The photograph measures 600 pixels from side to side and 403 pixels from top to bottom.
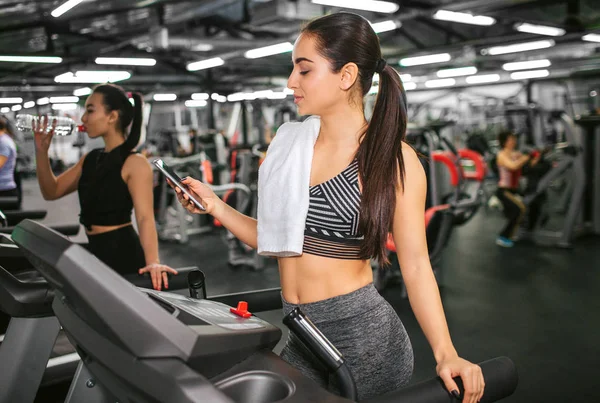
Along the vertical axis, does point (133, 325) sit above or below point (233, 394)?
above

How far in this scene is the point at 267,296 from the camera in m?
1.47

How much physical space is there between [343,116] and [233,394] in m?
0.61

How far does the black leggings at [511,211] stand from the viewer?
6.52m

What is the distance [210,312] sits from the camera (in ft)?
2.91

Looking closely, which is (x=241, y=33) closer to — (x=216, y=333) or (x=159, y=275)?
(x=159, y=275)

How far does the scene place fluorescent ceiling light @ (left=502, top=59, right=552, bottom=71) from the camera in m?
12.7

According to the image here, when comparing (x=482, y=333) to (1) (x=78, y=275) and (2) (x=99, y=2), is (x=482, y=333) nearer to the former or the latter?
(1) (x=78, y=275)

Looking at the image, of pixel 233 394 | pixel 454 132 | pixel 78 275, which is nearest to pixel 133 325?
pixel 78 275

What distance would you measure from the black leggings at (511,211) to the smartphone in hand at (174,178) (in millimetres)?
6059

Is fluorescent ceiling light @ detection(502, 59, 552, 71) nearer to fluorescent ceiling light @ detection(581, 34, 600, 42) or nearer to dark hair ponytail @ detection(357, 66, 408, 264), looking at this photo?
fluorescent ceiling light @ detection(581, 34, 600, 42)

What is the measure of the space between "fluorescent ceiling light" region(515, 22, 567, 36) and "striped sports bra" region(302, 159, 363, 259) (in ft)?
28.0

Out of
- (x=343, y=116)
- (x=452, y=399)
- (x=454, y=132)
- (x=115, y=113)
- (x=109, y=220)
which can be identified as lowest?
(x=454, y=132)

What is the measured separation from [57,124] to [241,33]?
9519mm

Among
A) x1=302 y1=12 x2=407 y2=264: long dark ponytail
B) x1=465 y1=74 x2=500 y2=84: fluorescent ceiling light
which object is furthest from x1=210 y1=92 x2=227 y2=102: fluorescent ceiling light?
x1=302 y1=12 x2=407 y2=264: long dark ponytail
